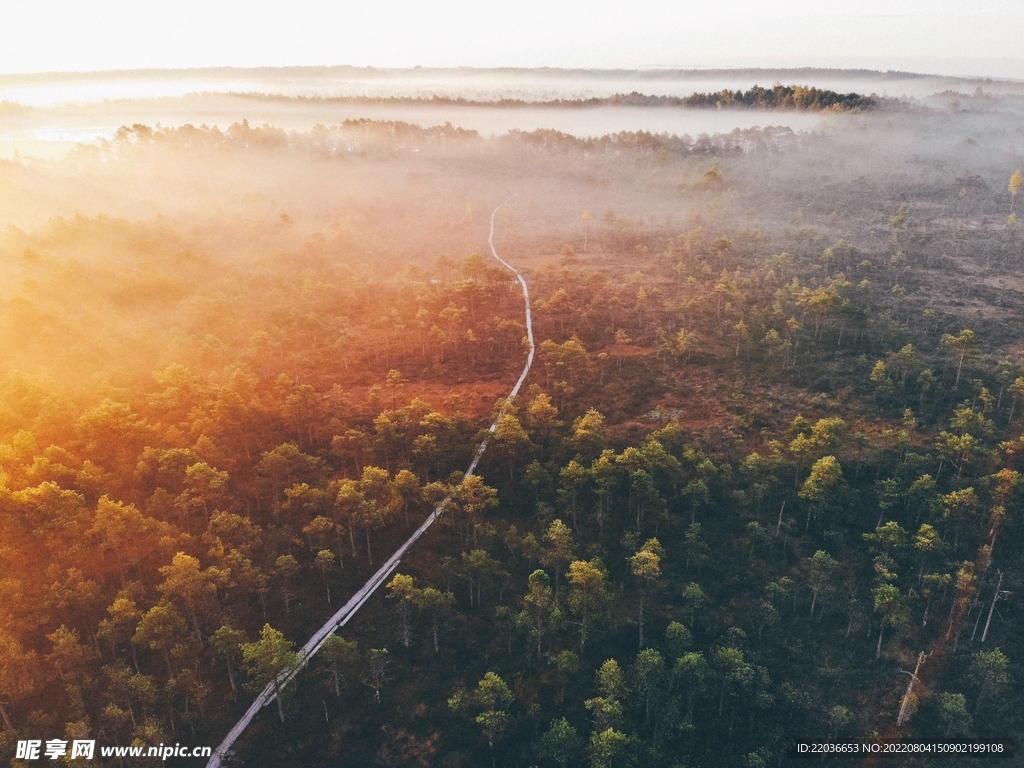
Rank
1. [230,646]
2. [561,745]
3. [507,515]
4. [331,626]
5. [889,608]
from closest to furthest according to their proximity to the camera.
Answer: [561,745] < [230,646] < [889,608] < [331,626] < [507,515]

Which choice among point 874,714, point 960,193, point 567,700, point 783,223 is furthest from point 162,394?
point 960,193

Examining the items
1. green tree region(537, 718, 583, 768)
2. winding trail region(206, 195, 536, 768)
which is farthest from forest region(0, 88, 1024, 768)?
winding trail region(206, 195, 536, 768)

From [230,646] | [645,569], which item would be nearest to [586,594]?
[645,569]

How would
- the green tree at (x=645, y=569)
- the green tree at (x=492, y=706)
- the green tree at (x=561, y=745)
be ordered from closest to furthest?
1. the green tree at (x=561, y=745)
2. the green tree at (x=492, y=706)
3. the green tree at (x=645, y=569)

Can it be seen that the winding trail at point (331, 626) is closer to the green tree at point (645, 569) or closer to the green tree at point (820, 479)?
the green tree at point (645, 569)

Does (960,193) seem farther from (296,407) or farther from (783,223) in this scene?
(296,407)

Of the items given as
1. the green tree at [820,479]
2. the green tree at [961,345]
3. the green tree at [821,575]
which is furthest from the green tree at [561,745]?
the green tree at [961,345]

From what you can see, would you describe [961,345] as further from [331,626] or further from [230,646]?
[230,646]

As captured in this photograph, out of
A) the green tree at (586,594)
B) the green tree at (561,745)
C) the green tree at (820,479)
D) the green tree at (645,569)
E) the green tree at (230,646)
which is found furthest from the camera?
the green tree at (820,479)
